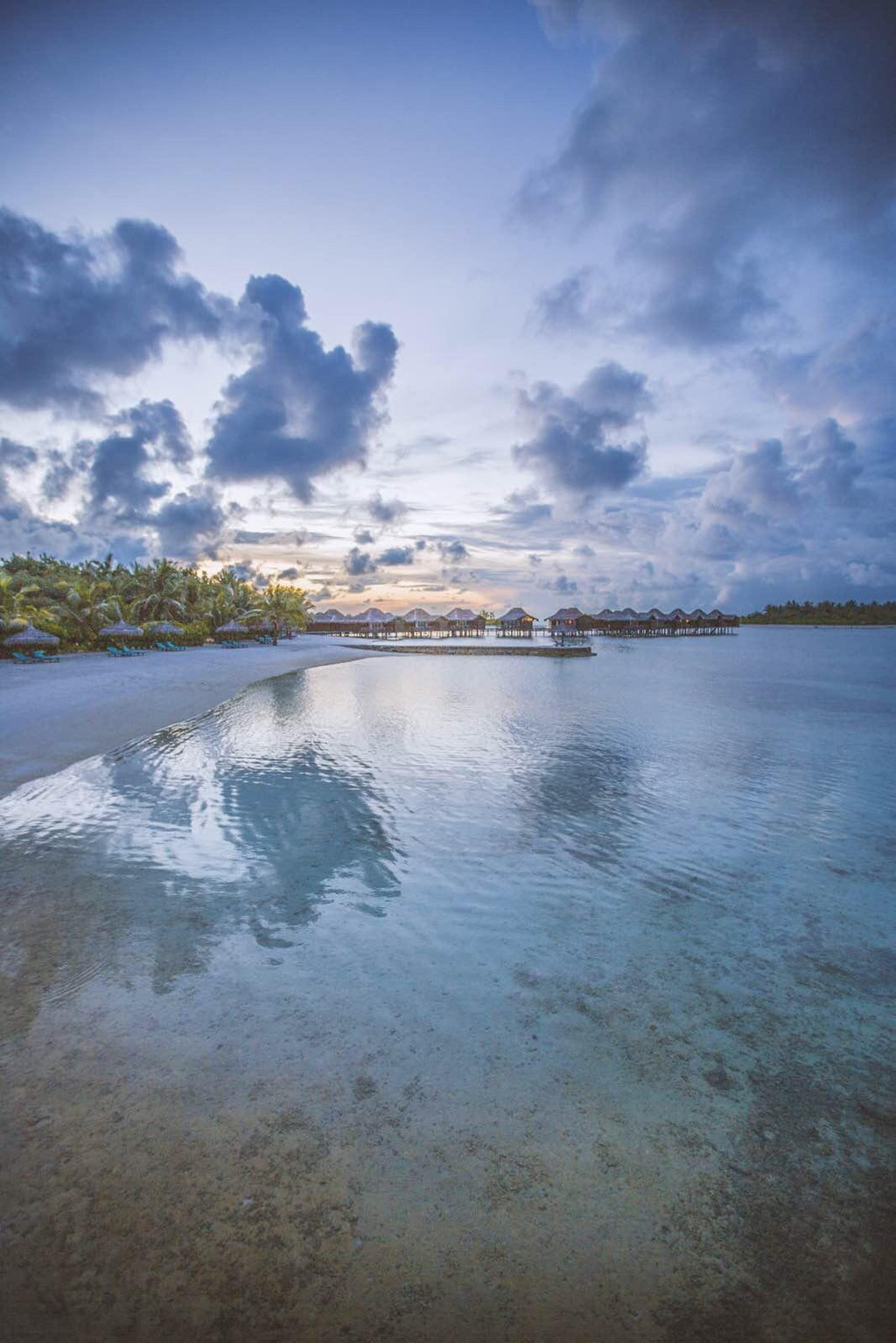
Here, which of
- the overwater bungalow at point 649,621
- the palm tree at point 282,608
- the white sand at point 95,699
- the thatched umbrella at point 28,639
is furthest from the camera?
the overwater bungalow at point 649,621

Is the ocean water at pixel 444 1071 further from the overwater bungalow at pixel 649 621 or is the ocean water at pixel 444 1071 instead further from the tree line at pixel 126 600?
the overwater bungalow at pixel 649 621

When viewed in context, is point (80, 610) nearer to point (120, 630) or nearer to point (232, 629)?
point (120, 630)

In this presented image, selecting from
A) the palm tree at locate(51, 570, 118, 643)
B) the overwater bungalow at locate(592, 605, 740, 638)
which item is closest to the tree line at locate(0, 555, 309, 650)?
the palm tree at locate(51, 570, 118, 643)

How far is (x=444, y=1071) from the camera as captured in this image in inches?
155

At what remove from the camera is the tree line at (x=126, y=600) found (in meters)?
36.2

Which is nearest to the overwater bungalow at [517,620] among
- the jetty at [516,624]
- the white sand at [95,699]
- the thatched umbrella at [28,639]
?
the jetty at [516,624]

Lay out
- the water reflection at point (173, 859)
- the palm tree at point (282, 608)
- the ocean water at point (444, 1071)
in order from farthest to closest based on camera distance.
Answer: the palm tree at point (282, 608), the water reflection at point (173, 859), the ocean water at point (444, 1071)

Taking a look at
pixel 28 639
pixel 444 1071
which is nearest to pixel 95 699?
pixel 28 639

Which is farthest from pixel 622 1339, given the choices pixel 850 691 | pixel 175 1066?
pixel 850 691

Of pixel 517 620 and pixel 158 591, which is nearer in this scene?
pixel 158 591

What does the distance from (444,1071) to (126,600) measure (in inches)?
2023

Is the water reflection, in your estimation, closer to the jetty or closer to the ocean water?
the ocean water

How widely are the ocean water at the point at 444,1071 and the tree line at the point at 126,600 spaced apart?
1282 inches

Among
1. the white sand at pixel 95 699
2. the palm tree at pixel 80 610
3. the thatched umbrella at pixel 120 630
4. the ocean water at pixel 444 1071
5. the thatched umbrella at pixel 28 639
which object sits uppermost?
the palm tree at pixel 80 610
